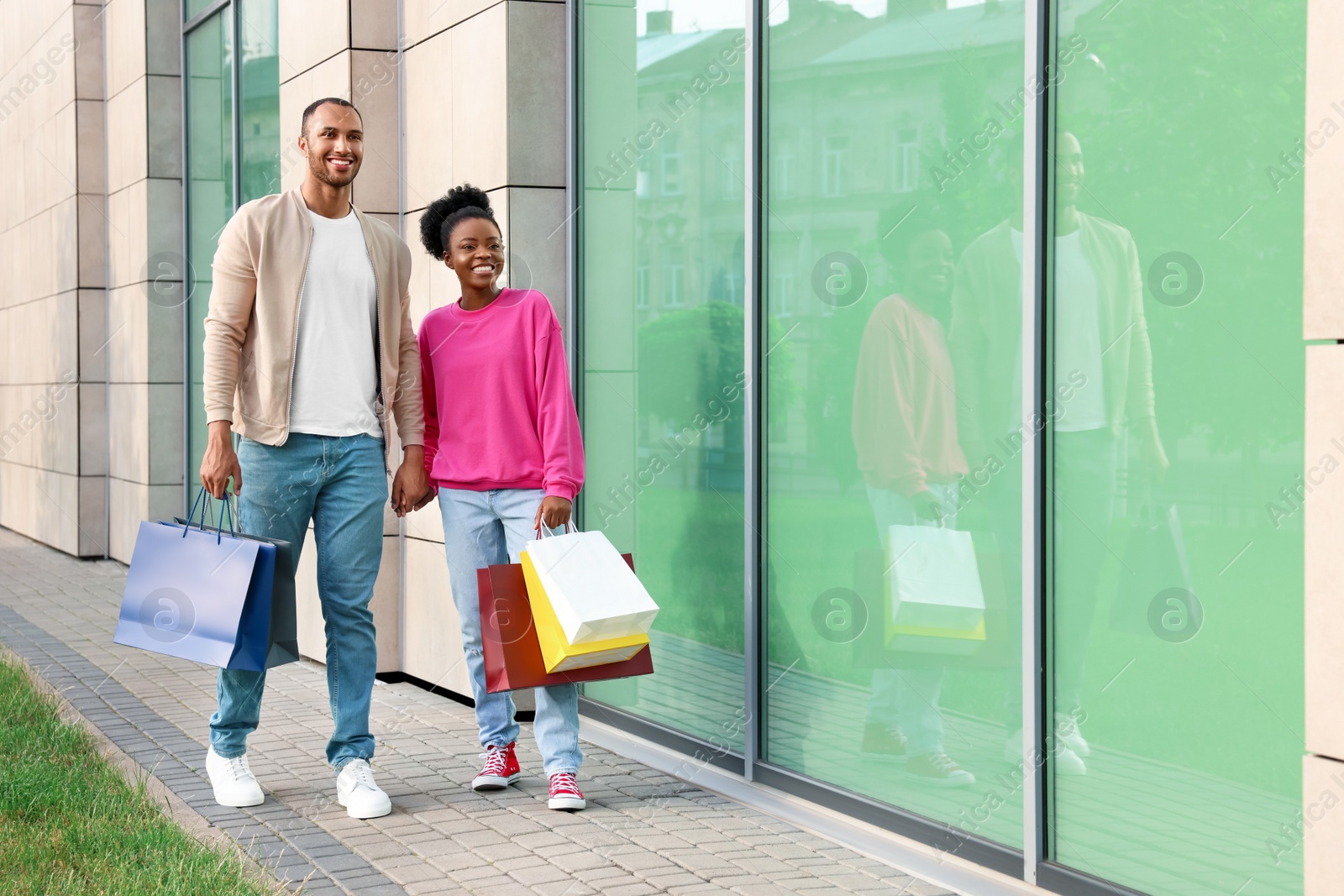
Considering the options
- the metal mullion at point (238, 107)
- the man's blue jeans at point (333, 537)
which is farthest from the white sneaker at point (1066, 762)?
the metal mullion at point (238, 107)

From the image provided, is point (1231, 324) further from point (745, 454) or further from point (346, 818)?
point (346, 818)

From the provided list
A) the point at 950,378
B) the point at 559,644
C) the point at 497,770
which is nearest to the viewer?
the point at 950,378

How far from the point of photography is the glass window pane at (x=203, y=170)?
10.8 metres

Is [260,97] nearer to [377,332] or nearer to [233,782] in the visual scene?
[377,332]

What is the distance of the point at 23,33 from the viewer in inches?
616

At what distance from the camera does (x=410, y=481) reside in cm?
524

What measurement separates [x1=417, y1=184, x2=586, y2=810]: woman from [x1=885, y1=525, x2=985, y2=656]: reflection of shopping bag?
3.72ft

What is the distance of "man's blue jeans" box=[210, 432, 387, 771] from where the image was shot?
5055 mm

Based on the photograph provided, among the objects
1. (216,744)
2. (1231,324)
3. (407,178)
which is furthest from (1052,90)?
(407,178)

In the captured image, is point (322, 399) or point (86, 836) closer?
point (86, 836)

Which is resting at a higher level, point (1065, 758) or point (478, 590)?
point (478, 590)

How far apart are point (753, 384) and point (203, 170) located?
7.41 metres

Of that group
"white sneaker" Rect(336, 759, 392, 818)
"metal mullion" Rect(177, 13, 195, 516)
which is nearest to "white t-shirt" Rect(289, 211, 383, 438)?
"white sneaker" Rect(336, 759, 392, 818)

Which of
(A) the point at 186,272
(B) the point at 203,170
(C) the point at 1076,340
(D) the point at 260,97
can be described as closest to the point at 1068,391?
(C) the point at 1076,340
